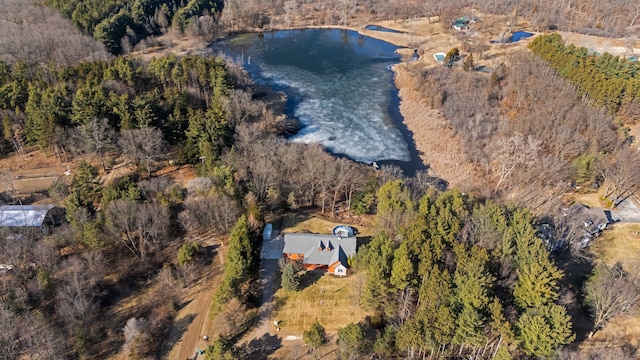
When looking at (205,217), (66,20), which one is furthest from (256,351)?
(66,20)

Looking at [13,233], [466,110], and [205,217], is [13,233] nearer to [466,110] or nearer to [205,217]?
[205,217]

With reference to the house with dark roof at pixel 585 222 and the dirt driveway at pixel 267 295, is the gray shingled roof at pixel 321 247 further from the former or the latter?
the house with dark roof at pixel 585 222

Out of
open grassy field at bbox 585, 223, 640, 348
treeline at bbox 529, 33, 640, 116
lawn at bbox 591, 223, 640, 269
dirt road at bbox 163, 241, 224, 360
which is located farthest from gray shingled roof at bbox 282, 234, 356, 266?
treeline at bbox 529, 33, 640, 116

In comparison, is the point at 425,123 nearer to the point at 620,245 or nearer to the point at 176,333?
the point at 620,245

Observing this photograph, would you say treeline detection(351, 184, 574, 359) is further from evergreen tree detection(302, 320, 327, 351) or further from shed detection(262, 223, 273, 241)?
shed detection(262, 223, 273, 241)

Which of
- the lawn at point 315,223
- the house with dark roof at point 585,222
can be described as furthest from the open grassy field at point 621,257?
the lawn at point 315,223

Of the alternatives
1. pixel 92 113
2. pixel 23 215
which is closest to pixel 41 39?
pixel 92 113
